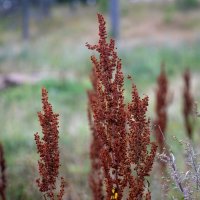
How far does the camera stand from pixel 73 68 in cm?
2177

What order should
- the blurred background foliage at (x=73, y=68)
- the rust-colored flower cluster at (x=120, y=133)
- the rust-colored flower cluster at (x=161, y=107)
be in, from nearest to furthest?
the rust-colored flower cluster at (x=120, y=133)
the rust-colored flower cluster at (x=161, y=107)
the blurred background foliage at (x=73, y=68)

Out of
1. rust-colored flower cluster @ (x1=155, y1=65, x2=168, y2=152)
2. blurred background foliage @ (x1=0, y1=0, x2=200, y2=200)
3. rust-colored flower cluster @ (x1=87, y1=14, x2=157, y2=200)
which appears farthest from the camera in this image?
blurred background foliage @ (x1=0, y1=0, x2=200, y2=200)

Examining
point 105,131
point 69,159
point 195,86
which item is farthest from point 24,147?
point 195,86

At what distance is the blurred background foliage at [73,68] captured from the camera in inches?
364

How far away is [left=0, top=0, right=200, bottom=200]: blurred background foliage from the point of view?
9.25 metres

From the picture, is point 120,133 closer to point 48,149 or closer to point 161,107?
point 48,149

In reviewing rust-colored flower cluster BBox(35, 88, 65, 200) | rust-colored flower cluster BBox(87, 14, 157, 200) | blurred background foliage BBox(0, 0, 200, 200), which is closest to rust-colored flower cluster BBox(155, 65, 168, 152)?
blurred background foliage BBox(0, 0, 200, 200)

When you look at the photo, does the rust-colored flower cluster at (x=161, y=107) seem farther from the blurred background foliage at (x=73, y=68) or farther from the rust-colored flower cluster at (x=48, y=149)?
the rust-colored flower cluster at (x=48, y=149)

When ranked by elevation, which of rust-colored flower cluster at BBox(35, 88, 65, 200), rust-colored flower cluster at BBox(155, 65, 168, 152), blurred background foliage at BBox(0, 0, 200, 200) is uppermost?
blurred background foliage at BBox(0, 0, 200, 200)

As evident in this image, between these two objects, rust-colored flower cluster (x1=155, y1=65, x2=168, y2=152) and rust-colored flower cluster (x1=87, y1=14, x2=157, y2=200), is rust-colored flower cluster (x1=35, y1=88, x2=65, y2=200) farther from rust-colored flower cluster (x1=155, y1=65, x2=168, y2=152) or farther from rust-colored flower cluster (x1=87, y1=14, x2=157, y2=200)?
rust-colored flower cluster (x1=155, y1=65, x2=168, y2=152)

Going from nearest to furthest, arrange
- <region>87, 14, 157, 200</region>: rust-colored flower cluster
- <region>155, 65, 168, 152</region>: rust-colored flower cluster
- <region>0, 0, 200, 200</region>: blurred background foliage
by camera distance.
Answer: <region>87, 14, 157, 200</region>: rust-colored flower cluster
<region>155, 65, 168, 152</region>: rust-colored flower cluster
<region>0, 0, 200, 200</region>: blurred background foliage

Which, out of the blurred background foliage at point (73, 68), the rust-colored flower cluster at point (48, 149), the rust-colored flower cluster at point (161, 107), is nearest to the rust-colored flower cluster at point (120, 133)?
the rust-colored flower cluster at point (48, 149)

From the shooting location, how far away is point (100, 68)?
12.5 ft

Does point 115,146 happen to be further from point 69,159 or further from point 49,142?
point 69,159
